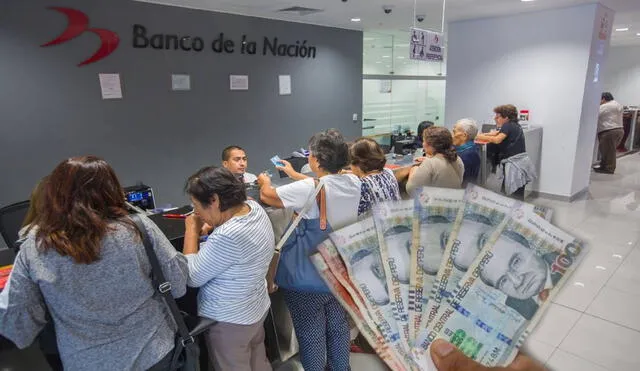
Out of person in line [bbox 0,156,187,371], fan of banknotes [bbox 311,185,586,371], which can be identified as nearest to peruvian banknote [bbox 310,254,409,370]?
fan of banknotes [bbox 311,185,586,371]

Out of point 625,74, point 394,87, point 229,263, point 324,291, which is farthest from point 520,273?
point 625,74

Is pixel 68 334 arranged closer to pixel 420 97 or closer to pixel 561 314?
pixel 561 314

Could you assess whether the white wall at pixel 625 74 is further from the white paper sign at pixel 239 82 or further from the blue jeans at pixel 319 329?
the blue jeans at pixel 319 329

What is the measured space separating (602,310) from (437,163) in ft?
5.74

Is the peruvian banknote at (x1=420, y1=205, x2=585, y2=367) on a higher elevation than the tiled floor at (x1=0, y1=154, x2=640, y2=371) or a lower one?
higher

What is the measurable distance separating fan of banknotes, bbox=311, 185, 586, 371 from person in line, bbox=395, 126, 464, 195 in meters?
1.90

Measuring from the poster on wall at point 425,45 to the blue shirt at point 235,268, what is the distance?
10.8 ft

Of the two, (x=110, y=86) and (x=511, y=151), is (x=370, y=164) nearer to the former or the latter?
(x=511, y=151)

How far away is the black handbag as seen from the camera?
1.37m

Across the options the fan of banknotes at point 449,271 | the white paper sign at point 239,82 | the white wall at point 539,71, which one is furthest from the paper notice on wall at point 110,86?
the white wall at point 539,71

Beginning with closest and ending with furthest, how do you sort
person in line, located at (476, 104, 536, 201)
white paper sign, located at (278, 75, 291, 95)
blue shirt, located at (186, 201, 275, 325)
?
blue shirt, located at (186, 201, 275, 325) < person in line, located at (476, 104, 536, 201) < white paper sign, located at (278, 75, 291, 95)

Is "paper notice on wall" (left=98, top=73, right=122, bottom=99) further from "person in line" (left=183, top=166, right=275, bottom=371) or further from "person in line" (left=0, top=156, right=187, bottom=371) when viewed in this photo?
"person in line" (left=0, top=156, right=187, bottom=371)

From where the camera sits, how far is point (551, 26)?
5.31 metres

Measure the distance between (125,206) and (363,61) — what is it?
6383 millimetres
